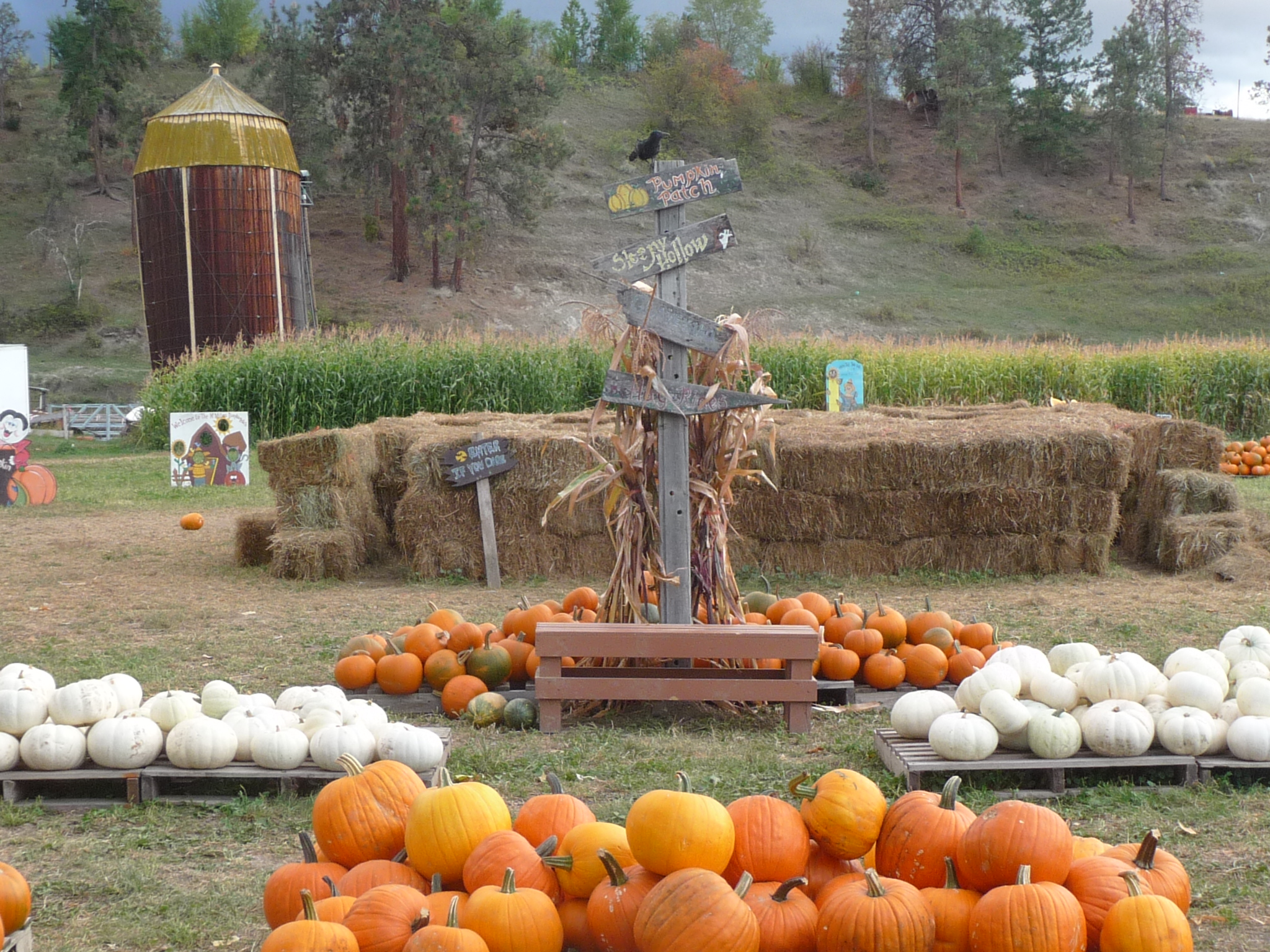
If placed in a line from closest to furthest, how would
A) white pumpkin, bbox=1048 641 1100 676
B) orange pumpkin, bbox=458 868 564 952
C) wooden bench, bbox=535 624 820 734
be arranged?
orange pumpkin, bbox=458 868 564 952 → white pumpkin, bbox=1048 641 1100 676 → wooden bench, bbox=535 624 820 734

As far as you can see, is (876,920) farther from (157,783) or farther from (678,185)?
(678,185)

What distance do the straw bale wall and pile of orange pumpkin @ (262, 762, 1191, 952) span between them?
615cm

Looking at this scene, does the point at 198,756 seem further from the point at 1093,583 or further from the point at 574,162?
the point at 574,162

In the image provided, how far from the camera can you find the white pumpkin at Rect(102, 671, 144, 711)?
4.20 metres

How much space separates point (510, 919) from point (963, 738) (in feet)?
7.29

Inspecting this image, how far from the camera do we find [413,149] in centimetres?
3694

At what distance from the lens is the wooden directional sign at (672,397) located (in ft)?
16.5

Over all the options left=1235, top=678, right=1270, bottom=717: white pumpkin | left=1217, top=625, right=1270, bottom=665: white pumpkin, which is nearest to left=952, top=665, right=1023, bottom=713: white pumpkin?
left=1235, top=678, right=1270, bottom=717: white pumpkin

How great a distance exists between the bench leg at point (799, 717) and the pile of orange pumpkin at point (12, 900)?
3.10 metres

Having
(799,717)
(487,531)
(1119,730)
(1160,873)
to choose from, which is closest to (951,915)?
(1160,873)

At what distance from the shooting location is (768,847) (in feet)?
8.42

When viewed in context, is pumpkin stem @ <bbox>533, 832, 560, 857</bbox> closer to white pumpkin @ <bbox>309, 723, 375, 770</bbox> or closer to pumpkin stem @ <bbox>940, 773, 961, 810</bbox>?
pumpkin stem @ <bbox>940, 773, 961, 810</bbox>

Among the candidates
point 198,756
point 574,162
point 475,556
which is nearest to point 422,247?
point 574,162

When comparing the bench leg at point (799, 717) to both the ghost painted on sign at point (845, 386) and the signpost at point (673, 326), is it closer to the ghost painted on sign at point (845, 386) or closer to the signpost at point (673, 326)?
the signpost at point (673, 326)
